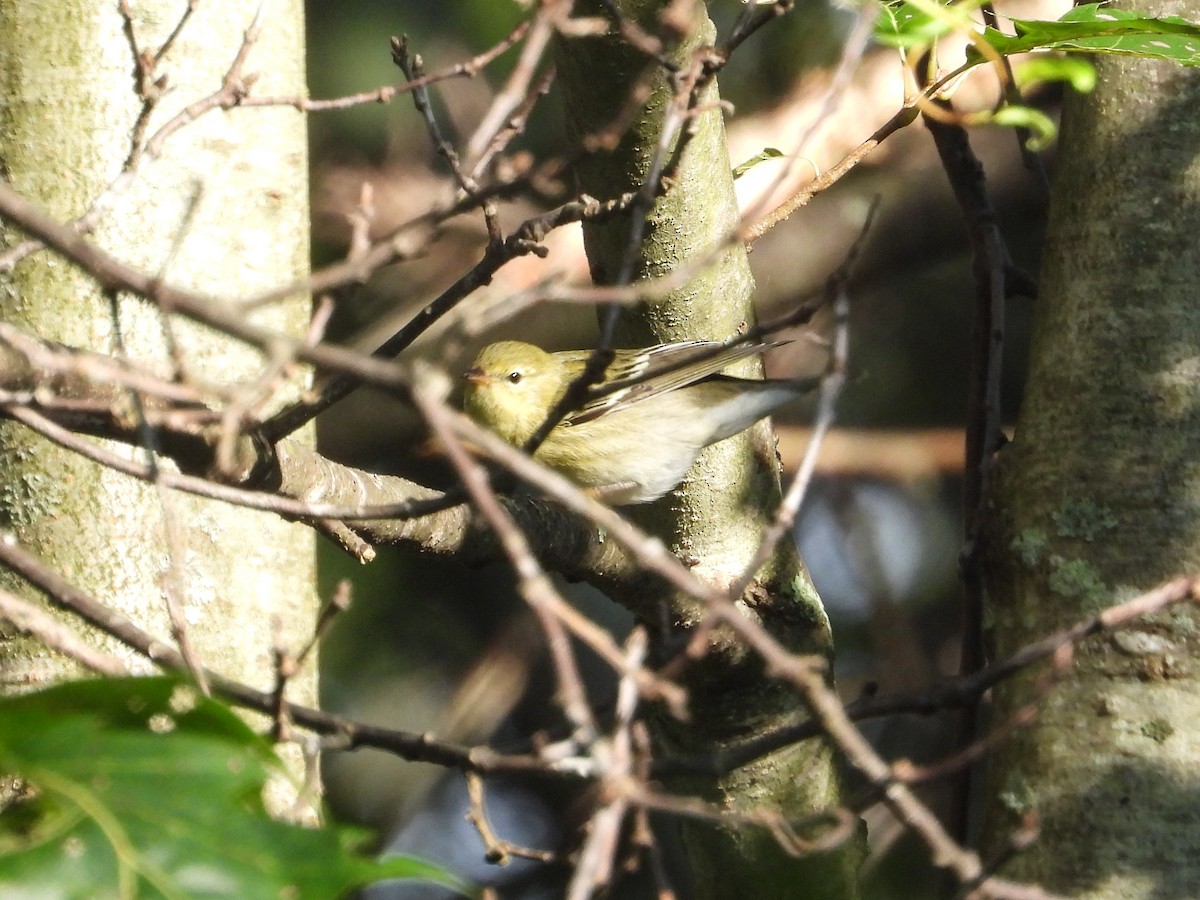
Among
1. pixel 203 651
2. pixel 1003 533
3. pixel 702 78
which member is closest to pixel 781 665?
pixel 702 78

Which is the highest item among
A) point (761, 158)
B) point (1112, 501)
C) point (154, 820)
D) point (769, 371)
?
point (761, 158)

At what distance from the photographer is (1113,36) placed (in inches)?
85.7

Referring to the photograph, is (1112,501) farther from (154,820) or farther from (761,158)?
(154,820)

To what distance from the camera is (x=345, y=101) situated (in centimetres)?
224

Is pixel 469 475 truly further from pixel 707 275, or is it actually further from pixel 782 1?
pixel 707 275

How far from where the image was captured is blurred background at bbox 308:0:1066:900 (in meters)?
5.08

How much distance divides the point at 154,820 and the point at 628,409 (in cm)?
299

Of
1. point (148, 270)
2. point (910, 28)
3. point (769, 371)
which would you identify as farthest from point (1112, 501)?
point (769, 371)

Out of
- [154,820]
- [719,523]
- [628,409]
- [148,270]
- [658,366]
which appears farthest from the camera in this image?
[628,409]

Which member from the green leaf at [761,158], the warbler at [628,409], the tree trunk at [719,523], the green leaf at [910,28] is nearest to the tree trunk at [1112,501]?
the tree trunk at [719,523]

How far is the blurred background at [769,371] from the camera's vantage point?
16.7 ft

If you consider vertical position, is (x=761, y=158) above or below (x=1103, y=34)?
below

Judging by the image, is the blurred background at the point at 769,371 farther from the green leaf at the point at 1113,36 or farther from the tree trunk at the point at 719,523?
the green leaf at the point at 1113,36

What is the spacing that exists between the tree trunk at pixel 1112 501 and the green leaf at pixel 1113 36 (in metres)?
0.74
